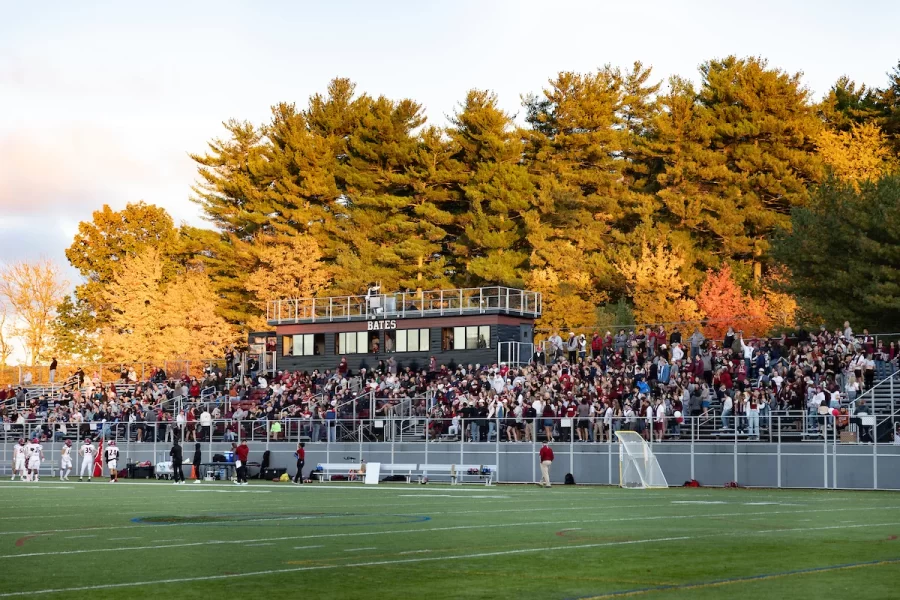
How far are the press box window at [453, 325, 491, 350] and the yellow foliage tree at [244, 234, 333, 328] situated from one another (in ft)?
78.7

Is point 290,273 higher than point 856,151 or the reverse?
the reverse

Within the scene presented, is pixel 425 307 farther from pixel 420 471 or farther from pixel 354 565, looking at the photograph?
pixel 354 565

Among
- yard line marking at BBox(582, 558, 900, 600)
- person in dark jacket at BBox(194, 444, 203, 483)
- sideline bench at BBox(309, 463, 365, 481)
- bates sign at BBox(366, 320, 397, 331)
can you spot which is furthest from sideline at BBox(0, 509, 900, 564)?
bates sign at BBox(366, 320, 397, 331)

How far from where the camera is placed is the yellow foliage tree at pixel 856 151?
7181 centimetres

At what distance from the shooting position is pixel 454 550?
1540 centimetres

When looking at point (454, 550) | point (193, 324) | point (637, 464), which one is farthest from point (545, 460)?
point (193, 324)

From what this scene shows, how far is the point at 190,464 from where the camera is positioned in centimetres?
5391

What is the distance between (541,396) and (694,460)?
22.1 ft

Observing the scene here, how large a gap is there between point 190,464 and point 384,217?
3569cm

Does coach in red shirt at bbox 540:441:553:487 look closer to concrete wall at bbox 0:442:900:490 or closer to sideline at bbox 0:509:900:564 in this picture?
concrete wall at bbox 0:442:900:490

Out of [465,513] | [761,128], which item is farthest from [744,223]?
[465,513]

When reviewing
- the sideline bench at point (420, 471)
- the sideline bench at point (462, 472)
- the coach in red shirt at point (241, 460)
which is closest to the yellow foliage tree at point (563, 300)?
the sideline bench at point (420, 471)

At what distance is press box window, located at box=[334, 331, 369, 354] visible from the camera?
2525 inches

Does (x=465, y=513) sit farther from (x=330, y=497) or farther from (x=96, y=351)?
(x=96, y=351)
